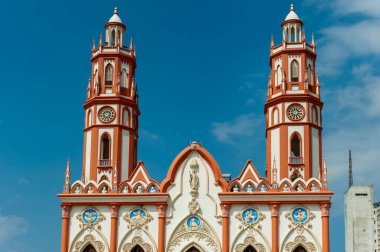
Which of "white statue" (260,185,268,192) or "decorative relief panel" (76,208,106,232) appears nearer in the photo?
"white statue" (260,185,268,192)

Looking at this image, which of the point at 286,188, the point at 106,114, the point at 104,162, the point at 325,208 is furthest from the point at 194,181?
the point at 325,208

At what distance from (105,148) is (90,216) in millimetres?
5014

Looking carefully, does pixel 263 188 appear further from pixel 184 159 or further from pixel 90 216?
pixel 90 216

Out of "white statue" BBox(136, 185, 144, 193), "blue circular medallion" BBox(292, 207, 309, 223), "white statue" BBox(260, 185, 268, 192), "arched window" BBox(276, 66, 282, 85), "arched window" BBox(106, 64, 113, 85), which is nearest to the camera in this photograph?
"blue circular medallion" BBox(292, 207, 309, 223)

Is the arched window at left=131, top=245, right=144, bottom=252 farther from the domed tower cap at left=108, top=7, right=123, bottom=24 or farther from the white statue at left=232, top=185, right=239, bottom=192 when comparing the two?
the domed tower cap at left=108, top=7, right=123, bottom=24

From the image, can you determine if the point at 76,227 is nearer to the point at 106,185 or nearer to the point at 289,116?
the point at 106,185

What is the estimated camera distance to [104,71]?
52.7 metres

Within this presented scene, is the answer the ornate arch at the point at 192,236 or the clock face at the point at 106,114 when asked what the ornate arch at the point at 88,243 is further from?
the clock face at the point at 106,114

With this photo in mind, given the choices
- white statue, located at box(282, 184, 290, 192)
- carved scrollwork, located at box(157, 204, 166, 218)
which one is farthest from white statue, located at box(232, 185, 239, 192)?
carved scrollwork, located at box(157, 204, 166, 218)

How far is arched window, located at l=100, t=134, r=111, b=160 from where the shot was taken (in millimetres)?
51188

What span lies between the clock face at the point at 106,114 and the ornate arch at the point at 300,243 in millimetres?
Result: 14317

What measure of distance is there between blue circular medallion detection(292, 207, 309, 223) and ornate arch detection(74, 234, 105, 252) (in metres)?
12.0

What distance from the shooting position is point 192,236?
48.0 m

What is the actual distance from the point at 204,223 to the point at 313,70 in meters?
13.0
